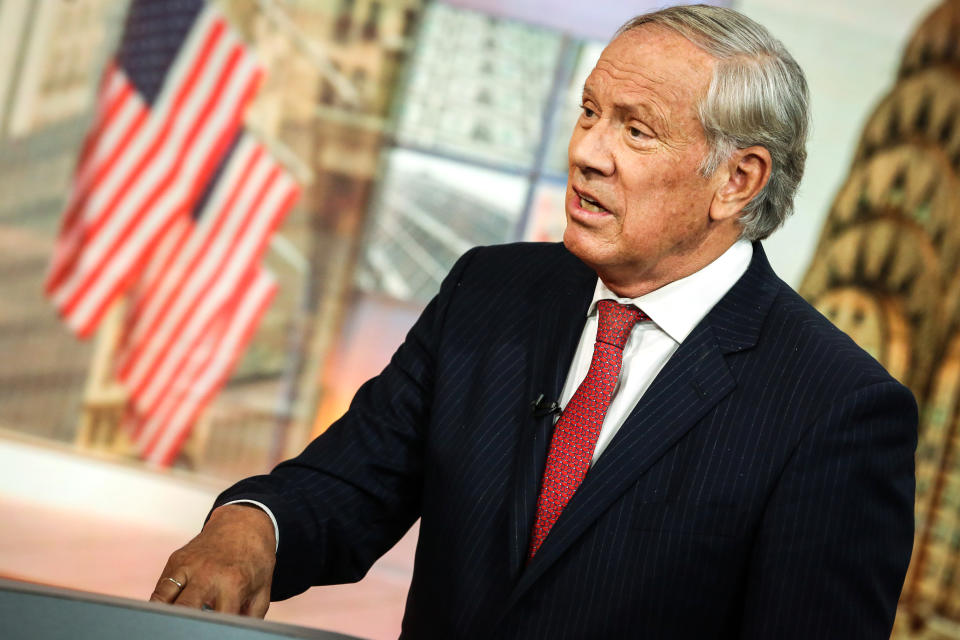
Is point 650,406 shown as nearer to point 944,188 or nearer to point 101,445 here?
point 944,188

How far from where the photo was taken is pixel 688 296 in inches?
56.4

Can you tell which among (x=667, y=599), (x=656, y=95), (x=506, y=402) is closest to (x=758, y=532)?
(x=667, y=599)

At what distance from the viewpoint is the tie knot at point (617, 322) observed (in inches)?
55.5

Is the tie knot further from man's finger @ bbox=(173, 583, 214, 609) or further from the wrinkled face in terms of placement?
man's finger @ bbox=(173, 583, 214, 609)

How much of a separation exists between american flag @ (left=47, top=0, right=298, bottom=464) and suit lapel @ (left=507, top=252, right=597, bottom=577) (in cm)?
303

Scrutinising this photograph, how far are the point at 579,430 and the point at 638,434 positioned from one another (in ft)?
0.29

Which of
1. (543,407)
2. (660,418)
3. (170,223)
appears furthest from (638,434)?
(170,223)

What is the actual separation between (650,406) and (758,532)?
0.64 ft

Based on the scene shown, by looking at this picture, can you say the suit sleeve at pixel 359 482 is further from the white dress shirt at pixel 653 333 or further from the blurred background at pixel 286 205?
the blurred background at pixel 286 205

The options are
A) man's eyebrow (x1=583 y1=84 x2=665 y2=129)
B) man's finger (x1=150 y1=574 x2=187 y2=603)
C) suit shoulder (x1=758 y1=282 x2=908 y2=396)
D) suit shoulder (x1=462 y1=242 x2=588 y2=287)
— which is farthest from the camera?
suit shoulder (x1=462 y1=242 x2=588 y2=287)

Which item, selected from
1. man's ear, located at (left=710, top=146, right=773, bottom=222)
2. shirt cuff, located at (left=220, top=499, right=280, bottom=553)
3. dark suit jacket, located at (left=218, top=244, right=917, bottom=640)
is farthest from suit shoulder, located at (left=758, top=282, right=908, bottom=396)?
shirt cuff, located at (left=220, top=499, right=280, bottom=553)

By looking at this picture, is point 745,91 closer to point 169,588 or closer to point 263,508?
point 263,508

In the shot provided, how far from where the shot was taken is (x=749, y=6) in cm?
410

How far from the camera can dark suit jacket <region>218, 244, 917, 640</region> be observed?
1194 mm
